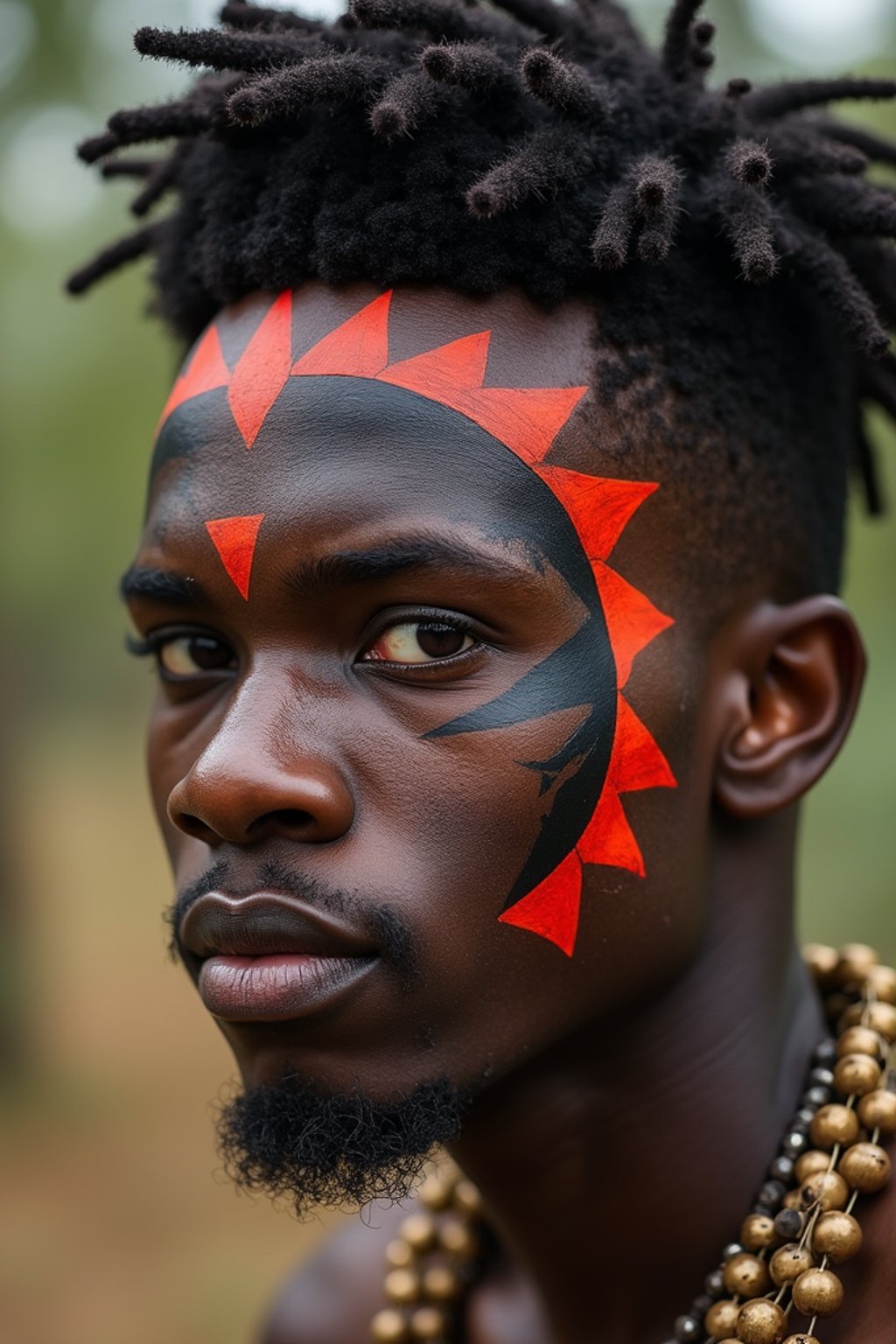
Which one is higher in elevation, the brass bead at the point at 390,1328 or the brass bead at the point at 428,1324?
the brass bead at the point at 428,1324

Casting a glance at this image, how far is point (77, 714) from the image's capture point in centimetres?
1822

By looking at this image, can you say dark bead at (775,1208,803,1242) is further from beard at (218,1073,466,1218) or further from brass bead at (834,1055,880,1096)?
beard at (218,1073,466,1218)

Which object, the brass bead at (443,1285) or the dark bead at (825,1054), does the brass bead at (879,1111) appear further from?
the brass bead at (443,1285)

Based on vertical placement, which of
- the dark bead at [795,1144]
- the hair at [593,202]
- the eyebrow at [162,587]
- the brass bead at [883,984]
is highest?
the hair at [593,202]

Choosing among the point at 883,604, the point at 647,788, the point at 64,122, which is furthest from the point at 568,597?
the point at 64,122

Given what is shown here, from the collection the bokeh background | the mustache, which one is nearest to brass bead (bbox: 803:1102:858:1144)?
the mustache

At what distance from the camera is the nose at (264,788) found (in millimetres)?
2201

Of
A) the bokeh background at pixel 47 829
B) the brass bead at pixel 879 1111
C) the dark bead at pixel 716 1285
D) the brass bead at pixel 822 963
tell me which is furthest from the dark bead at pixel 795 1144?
the bokeh background at pixel 47 829

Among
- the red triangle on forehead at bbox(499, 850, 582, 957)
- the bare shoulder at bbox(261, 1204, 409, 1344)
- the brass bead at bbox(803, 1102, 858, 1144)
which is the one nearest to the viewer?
the red triangle on forehead at bbox(499, 850, 582, 957)

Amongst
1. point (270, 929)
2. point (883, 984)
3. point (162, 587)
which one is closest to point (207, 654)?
point (162, 587)

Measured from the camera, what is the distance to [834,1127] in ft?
8.45

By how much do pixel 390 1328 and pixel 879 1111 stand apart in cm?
136

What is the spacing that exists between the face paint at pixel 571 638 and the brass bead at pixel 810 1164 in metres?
0.65

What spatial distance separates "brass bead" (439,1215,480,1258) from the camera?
10.7ft
